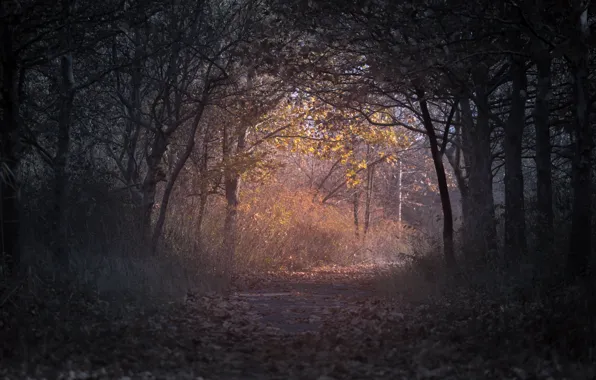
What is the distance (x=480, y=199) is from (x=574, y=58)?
8.15 metres

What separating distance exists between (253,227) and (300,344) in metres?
13.4

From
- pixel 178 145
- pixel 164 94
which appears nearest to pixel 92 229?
pixel 164 94

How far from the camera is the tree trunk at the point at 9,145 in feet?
31.1

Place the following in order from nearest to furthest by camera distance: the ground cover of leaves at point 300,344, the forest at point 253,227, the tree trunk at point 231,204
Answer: the ground cover of leaves at point 300,344 < the forest at point 253,227 < the tree trunk at point 231,204

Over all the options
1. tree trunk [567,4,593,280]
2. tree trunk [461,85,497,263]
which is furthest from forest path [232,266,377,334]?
tree trunk [567,4,593,280]

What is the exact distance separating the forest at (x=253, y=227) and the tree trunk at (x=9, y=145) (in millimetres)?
24

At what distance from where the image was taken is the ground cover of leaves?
692 centimetres

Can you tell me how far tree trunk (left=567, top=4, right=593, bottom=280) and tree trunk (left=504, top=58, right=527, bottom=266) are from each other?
2799 millimetres

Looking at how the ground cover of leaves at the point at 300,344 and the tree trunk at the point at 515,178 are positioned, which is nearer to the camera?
the ground cover of leaves at the point at 300,344

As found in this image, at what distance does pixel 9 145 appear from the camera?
9508 mm

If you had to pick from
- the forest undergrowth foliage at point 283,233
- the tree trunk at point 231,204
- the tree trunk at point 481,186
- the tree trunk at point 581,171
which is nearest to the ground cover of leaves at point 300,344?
the tree trunk at point 581,171

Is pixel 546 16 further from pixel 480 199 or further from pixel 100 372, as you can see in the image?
pixel 100 372

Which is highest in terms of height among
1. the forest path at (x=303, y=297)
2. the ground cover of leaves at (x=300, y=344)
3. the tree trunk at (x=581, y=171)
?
the tree trunk at (x=581, y=171)

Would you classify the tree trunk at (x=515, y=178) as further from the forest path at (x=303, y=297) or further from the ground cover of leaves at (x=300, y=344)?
the forest path at (x=303, y=297)
